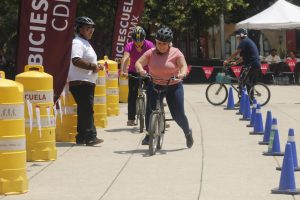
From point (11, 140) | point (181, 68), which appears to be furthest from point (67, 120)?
point (11, 140)

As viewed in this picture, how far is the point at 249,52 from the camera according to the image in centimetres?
2016

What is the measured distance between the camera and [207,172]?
9820 mm

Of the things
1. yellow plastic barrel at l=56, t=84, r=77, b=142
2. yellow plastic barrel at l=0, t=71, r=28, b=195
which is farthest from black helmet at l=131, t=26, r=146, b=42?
yellow plastic barrel at l=0, t=71, r=28, b=195

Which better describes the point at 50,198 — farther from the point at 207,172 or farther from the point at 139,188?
the point at 207,172

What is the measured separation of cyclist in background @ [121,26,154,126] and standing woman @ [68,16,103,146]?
1.72 metres

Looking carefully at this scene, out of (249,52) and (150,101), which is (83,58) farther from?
(249,52)

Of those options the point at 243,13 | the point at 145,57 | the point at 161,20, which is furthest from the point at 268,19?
the point at 145,57

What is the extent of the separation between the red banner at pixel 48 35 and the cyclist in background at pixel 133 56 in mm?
2874

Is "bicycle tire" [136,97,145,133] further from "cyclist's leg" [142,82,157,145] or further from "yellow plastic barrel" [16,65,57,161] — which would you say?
"yellow plastic barrel" [16,65,57,161]

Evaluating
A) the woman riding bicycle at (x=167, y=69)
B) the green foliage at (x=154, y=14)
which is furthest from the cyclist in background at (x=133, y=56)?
the green foliage at (x=154, y=14)

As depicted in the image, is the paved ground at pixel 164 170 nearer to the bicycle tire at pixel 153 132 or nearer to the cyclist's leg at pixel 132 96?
the bicycle tire at pixel 153 132

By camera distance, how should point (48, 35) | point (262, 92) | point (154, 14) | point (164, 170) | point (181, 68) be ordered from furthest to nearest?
point (154, 14)
point (262, 92)
point (181, 68)
point (48, 35)
point (164, 170)

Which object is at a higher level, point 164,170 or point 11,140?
point 11,140

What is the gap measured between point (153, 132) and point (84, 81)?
5.25ft
